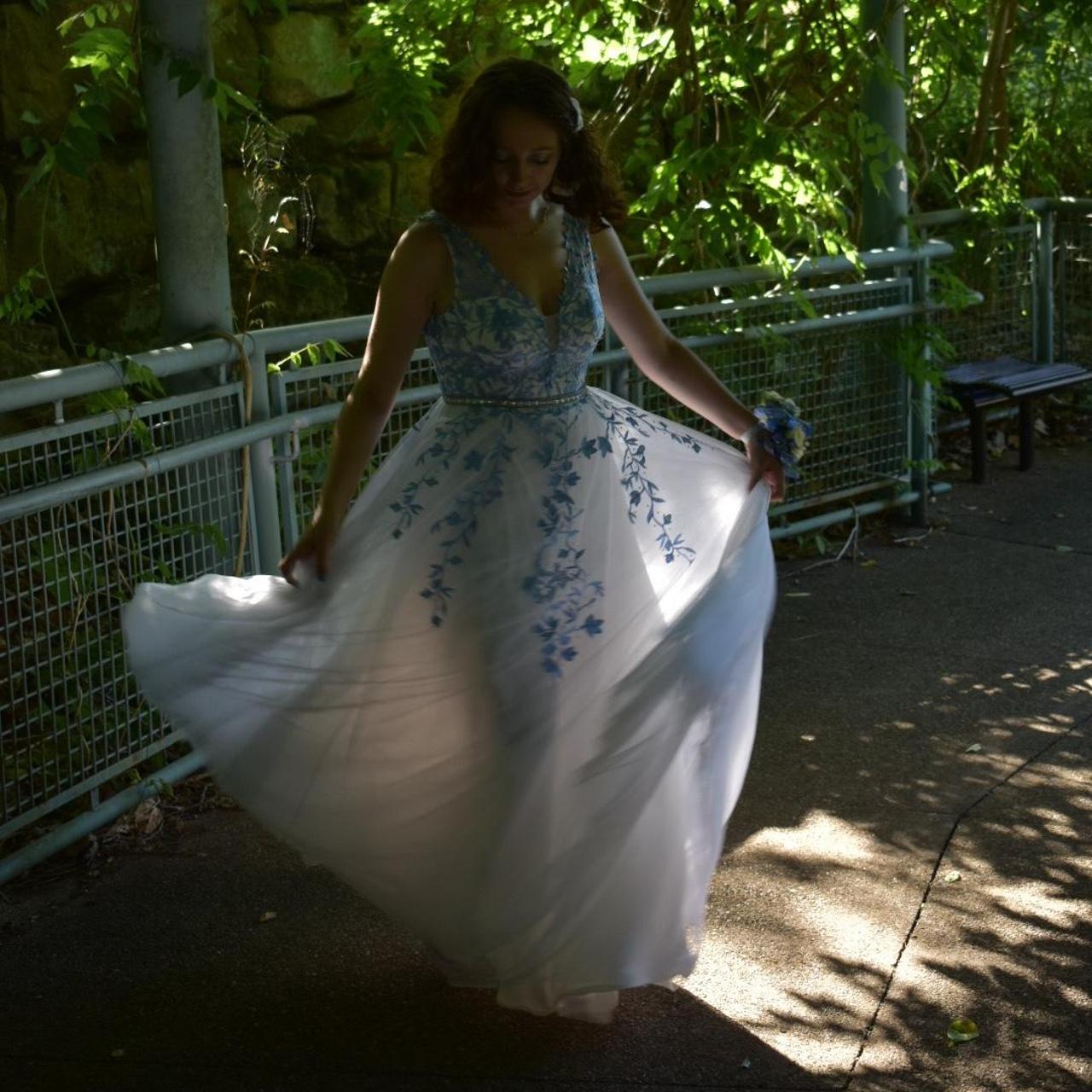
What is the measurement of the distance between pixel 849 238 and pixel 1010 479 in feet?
5.48

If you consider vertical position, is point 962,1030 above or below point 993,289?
below

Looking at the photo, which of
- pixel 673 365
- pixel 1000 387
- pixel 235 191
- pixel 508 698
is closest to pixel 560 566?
pixel 508 698

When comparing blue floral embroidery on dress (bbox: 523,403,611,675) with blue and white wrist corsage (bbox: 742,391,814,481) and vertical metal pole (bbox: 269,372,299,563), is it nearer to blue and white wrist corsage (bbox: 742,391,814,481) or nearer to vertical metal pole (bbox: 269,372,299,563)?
blue and white wrist corsage (bbox: 742,391,814,481)

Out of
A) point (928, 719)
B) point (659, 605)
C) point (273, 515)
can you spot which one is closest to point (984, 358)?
point (928, 719)

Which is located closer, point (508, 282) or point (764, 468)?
point (508, 282)

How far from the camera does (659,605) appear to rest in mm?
3953

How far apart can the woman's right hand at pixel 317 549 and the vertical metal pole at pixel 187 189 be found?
1523 millimetres

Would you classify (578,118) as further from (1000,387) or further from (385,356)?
(1000,387)

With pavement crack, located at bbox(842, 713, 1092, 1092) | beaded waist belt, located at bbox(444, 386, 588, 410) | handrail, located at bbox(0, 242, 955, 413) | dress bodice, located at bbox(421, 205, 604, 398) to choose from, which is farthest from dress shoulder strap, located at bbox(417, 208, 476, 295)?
pavement crack, located at bbox(842, 713, 1092, 1092)

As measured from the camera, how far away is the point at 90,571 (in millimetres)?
4930

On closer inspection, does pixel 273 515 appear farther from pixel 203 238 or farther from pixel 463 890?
pixel 463 890

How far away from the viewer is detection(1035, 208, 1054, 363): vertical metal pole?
10406mm

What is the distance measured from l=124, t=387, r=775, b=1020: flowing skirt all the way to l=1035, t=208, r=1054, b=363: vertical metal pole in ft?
22.7

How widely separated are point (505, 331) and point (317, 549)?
65 centimetres
